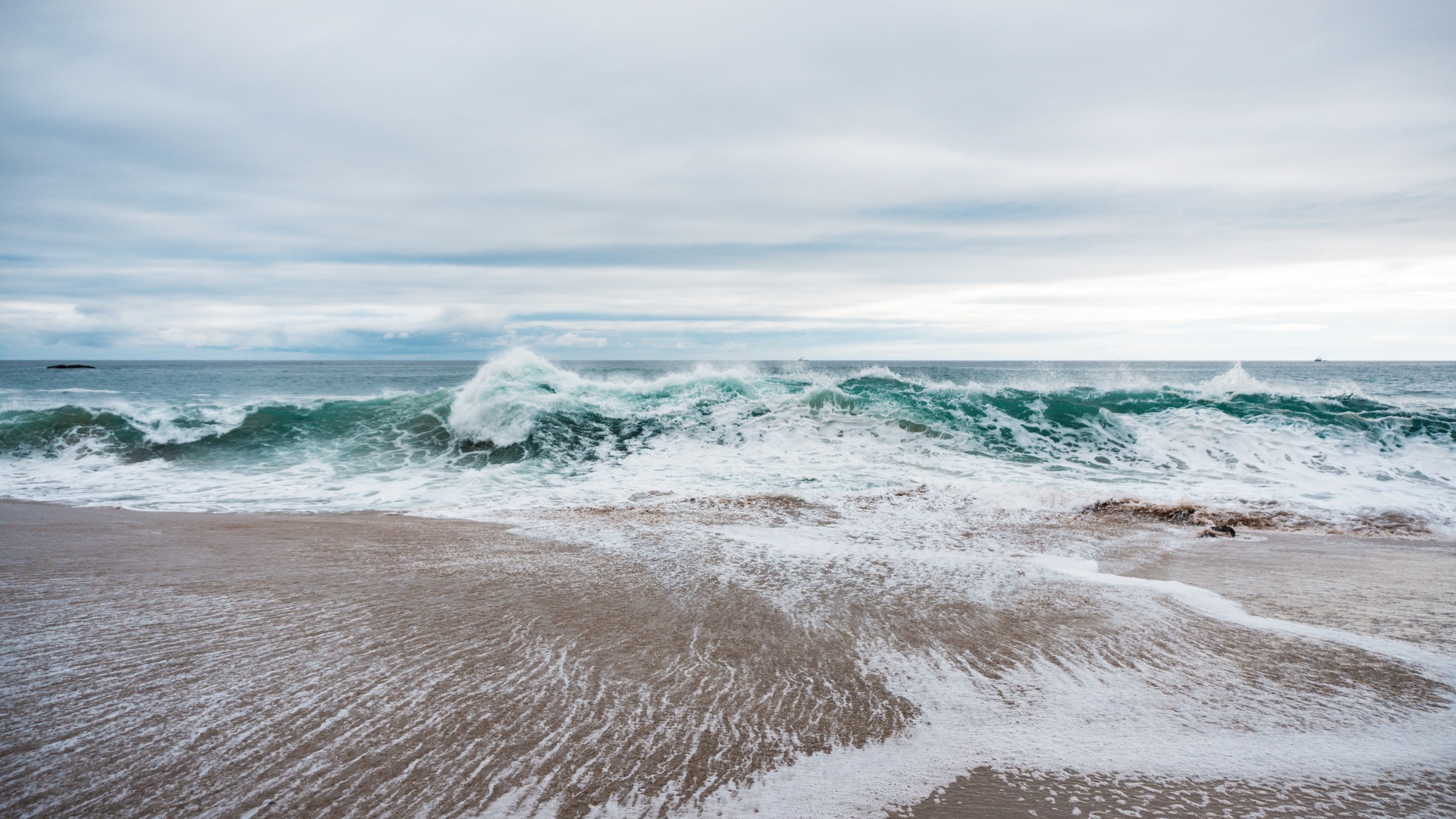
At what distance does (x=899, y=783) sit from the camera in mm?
2029

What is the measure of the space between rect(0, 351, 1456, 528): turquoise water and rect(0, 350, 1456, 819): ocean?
267 millimetres

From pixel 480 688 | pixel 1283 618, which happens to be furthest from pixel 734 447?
pixel 480 688

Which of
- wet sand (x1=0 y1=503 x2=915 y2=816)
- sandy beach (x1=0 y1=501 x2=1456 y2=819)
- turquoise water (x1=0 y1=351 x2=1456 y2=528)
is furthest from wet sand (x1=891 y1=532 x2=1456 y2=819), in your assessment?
turquoise water (x1=0 y1=351 x2=1456 y2=528)

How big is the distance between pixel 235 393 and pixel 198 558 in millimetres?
38580

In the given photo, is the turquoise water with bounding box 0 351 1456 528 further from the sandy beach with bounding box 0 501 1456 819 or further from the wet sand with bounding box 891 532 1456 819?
the sandy beach with bounding box 0 501 1456 819

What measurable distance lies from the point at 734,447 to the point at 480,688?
9437 millimetres

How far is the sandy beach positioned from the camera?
1920 millimetres

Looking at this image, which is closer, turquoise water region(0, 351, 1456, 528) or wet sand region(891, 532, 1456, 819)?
wet sand region(891, 532, 1456, 819)

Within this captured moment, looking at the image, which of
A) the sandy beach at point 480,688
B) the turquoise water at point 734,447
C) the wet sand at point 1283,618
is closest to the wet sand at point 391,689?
the sandy beach at point 480,688

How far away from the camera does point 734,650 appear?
302 centimetres

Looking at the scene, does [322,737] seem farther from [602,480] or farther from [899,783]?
[602,480]

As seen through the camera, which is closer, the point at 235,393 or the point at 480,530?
the point at 480,530

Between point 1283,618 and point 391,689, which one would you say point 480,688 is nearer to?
point 391,689

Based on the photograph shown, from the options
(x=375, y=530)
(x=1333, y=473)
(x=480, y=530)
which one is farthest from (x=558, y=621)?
(x=1333, y=473)
